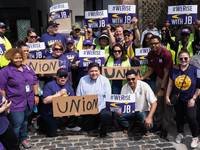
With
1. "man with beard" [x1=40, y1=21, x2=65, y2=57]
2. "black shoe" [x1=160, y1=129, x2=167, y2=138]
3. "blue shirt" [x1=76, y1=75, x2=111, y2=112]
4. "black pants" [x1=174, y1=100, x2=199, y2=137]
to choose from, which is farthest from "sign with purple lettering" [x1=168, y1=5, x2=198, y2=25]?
"man with beard" [x1=40, y1=21, x2=65, y2=57]

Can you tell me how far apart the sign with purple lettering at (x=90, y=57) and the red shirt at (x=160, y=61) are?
125cm

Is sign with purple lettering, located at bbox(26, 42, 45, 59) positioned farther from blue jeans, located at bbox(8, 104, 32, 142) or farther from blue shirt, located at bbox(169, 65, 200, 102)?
blue shirt, located at bbox(169, 65, 200, 102)

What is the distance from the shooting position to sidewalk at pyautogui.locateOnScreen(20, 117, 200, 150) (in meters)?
4.30

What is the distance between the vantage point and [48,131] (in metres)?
4.78

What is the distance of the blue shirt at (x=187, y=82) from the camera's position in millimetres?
4188

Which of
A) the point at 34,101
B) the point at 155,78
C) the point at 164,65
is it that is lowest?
the point at 34,101

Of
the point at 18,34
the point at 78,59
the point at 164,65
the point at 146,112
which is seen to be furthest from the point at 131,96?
the point at 18,34

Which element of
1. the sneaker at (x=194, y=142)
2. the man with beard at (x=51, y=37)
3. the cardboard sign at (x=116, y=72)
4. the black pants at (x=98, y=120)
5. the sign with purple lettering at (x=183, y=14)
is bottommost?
the sneaker at (x=194, y=142)

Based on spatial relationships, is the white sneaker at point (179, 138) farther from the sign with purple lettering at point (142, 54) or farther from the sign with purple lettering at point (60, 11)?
the sign with purple lettering at point (60, 11)

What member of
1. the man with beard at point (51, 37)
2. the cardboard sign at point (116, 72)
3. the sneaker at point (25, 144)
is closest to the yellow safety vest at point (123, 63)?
the cardboard sign at point (116, 72)

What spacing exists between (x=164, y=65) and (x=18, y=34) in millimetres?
9116

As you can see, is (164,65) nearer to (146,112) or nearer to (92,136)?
(146,112)

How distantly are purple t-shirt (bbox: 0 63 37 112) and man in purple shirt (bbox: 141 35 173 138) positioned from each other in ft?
9.27

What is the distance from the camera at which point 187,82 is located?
4.19 m
